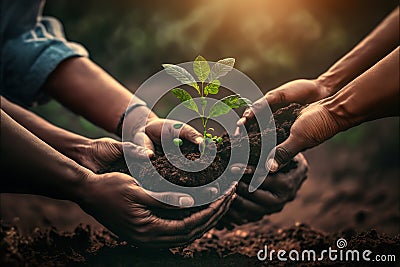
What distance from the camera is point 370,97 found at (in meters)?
0.93

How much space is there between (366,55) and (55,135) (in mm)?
813

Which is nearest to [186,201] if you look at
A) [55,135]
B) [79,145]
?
[79,145]

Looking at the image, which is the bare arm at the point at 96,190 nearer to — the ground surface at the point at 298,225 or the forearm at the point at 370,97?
the ground surface at the point at 298,225

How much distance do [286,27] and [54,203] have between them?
3.94 ft

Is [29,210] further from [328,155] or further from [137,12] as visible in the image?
[328,155]

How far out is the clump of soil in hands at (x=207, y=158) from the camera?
1.00 meters

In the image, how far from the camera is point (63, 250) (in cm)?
104

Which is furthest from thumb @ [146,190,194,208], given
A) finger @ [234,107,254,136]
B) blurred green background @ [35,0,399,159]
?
blurred green background @ [35,0,399,159]

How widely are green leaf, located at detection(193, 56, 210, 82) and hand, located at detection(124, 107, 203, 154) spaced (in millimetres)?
127

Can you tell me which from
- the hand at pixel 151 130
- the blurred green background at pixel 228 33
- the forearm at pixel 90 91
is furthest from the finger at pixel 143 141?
the blurred green background at pixel 228 33

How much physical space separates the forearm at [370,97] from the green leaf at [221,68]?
0.22 m

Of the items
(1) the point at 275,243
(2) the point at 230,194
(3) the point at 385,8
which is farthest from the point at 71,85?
(3) the point at 385,8

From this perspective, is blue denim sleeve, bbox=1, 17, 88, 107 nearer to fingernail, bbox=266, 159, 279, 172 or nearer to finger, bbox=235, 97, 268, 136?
finger, bbox=235, 97, 268, 136

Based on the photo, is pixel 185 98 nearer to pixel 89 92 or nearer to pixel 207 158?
pixel 207 158
